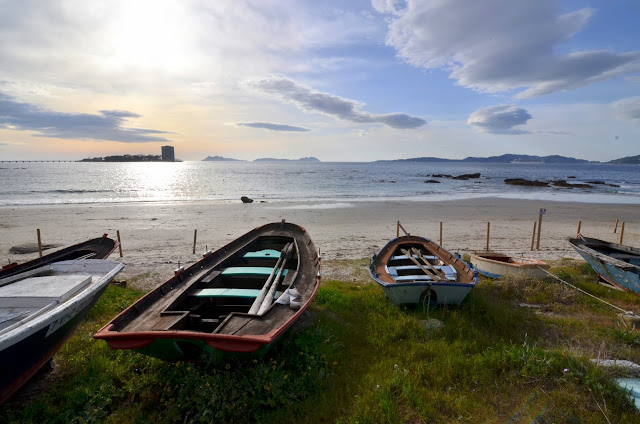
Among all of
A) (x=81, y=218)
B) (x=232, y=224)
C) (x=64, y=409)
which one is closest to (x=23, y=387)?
(x=64, y=409)

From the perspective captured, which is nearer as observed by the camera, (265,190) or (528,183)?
(265,190)

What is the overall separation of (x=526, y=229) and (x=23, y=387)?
24.2 m

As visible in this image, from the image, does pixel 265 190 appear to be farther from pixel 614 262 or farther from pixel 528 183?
pixel 528 183

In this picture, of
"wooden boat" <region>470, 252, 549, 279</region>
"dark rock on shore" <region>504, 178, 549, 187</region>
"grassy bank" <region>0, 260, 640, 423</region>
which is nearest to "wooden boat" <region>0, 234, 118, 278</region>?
"grassy bank" <region>0, 260, 640, 423</region>

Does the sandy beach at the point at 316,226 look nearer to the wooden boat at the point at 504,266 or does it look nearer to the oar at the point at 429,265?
the oar at the point at 429,265

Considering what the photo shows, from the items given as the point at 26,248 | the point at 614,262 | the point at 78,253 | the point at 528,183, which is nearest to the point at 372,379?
the point at 614,262

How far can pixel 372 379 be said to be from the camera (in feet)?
17.0

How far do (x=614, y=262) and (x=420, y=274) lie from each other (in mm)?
5961

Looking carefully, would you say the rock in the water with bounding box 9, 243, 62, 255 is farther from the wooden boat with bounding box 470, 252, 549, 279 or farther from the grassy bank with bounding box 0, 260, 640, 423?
the wooden boat with bounding box 470, 252, 549, 279

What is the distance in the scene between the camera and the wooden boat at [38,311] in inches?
178

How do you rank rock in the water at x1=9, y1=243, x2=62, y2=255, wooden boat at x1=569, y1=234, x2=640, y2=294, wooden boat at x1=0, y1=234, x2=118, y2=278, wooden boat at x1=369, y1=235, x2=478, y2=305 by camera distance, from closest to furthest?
wooden boat at x1=369, y1=235, x2=478, y2=305
wooden boat at x1=0, y1=234, x2=118, y2=278
wooden boat at x1=569, y1=234, x2=640, y2=294
rock in the water at x1=9, y1=243, x2=62, y2=255

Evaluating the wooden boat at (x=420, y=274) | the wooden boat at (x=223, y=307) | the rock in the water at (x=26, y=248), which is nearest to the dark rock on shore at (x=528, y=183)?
the wooden boat at (x=420, y=274)

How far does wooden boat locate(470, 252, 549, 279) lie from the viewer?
9.98m

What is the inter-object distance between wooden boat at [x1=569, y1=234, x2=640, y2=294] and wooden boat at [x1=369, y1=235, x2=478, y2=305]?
4.80 metres
